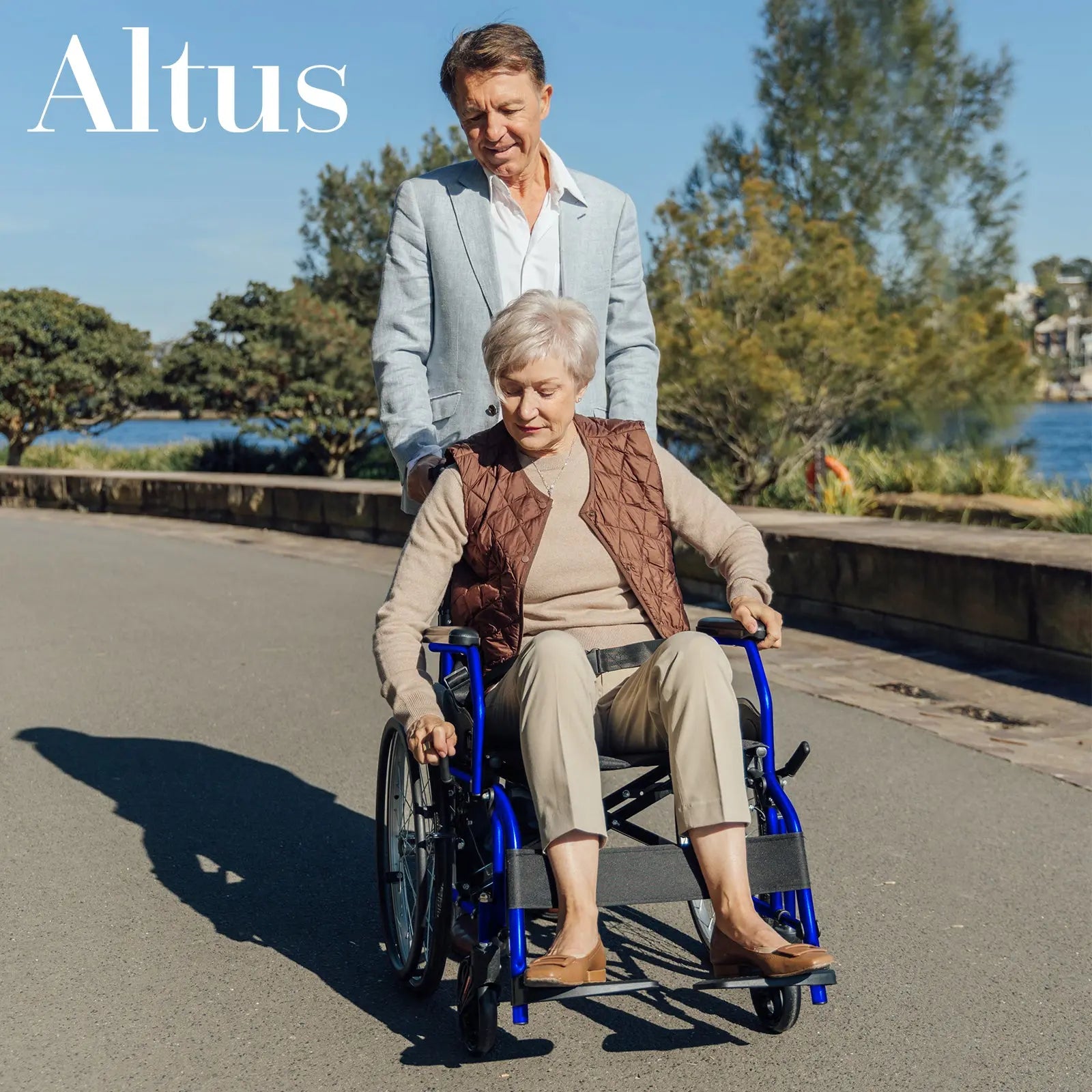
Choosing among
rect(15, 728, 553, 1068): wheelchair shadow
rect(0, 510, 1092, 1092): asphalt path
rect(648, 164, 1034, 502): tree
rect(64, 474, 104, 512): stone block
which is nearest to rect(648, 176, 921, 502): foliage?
rect(648, 164, 1034, 502): tree

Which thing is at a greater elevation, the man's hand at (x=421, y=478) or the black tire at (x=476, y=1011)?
the man's hand at (x=421, y=478)

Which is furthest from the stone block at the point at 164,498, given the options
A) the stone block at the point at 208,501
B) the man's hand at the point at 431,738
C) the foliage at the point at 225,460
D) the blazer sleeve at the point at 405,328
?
the man's hand at the point at 431,738

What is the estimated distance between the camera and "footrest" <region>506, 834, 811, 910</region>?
302 cm

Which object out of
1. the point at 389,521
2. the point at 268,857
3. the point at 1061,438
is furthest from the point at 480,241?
the point at 1061,438

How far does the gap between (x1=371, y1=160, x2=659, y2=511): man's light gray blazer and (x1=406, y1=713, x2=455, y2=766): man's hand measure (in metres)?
1.03

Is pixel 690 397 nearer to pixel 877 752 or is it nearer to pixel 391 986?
pixel 877 752

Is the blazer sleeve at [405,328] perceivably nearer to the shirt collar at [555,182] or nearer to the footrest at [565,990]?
the shirt collar at [555,182]

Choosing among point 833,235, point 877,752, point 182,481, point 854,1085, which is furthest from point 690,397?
point 854,1085

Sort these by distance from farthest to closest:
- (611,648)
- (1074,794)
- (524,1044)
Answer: (1074,794) → (611,648) → (524,1044)

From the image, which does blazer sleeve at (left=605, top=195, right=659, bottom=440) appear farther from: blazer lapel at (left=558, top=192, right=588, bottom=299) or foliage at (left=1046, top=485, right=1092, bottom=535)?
foliage at (left=1046, top=485, right=1092, bottom=535)

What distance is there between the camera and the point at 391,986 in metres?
3.68

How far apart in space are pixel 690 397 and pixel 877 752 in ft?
44.4

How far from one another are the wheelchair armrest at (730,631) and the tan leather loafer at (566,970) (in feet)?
2.46

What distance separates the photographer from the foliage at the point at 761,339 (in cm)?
1859
